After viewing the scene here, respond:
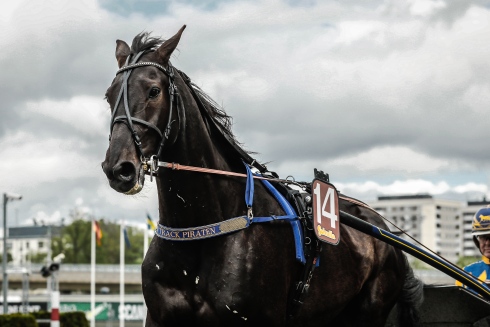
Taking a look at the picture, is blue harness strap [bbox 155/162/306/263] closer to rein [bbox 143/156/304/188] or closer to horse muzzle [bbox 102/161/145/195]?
rein [bbox 143/156/304/188]

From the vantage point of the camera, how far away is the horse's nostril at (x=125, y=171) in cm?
531

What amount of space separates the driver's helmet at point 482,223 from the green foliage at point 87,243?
8848 centimetres

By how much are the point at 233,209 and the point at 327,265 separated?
1.02 metres

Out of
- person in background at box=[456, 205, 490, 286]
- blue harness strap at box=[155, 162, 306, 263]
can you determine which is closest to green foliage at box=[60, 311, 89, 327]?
person in background at box=[456, 205, 490, 286]

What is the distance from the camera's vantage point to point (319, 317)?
22.4 feet

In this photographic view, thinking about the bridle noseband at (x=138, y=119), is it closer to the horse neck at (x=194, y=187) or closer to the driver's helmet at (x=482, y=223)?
the horse neck at (x=194, y=187)

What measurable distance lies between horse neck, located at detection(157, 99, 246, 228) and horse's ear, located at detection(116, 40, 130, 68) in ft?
1.82

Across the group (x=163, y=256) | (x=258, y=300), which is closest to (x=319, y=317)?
(x=258, y=300)

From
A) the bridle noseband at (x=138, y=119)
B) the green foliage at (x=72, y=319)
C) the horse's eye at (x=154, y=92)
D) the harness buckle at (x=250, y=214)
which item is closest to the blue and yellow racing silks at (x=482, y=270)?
the harness buckle at (x=250, y=214)

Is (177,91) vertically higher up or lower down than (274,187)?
higher up

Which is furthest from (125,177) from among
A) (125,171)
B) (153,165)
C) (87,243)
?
(87,243)

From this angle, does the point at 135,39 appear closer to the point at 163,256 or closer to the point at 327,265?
the point at 163,256

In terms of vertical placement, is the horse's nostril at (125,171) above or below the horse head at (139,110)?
below

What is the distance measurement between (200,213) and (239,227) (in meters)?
0.28
